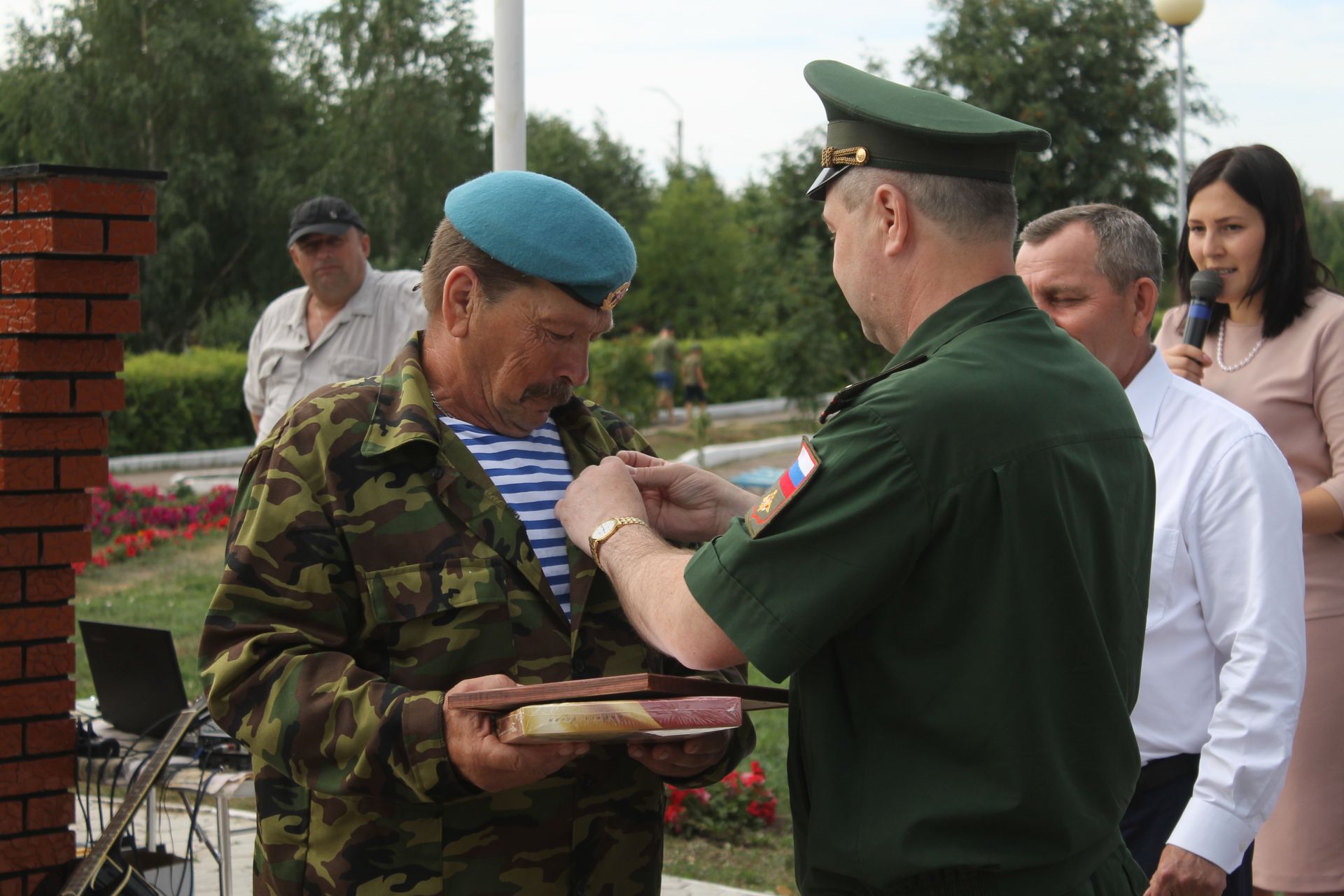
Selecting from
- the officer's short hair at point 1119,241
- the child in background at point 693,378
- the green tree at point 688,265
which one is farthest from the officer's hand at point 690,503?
the green tree at point 688,265

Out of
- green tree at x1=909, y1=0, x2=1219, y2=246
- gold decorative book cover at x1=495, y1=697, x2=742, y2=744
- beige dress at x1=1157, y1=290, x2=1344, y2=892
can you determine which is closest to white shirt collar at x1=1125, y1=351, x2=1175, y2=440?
beige dress at x1=1157, y1=290, x2=1344, y2=892

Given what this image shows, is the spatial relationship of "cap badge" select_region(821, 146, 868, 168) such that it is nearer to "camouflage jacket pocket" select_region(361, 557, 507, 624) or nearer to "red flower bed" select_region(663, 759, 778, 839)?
"camouflage jacket pocket" select_region(361, 557, 507, 624)

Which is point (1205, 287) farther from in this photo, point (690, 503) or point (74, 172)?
point (74, 172)

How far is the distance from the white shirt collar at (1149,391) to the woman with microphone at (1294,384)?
0.47 metres

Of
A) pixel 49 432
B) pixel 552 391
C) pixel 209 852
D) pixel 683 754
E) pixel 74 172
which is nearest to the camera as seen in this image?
pixel 683 754

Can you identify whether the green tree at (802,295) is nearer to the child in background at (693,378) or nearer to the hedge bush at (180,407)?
the child in background at (693,378)

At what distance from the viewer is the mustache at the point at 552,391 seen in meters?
2.36

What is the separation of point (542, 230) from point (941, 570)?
973 millimetres

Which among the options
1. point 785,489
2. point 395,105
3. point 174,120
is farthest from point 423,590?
point 174,120

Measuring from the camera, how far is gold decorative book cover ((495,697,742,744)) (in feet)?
5.61

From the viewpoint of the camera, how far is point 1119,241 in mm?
2812

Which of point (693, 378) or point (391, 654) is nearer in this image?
point (391, 654)

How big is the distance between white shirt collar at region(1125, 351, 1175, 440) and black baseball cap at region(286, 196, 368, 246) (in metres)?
4.17

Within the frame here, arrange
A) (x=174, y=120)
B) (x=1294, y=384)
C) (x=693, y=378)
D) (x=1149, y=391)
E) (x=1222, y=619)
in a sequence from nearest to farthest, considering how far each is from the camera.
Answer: (x=1222, y=619) → (x=1149, y=391) → (x=1294, y=384) → (x=693, y=378) → (x=174, y=120)
